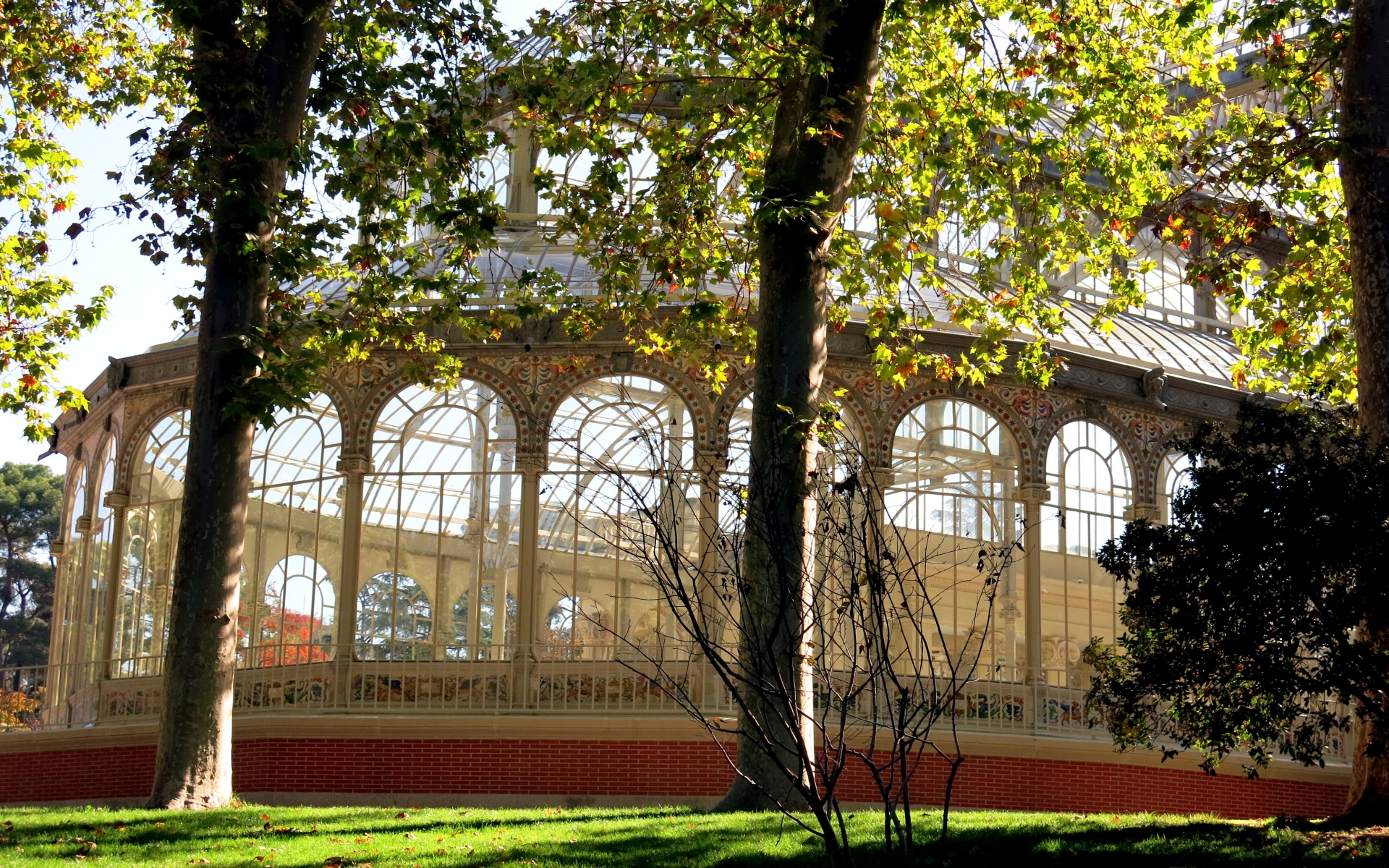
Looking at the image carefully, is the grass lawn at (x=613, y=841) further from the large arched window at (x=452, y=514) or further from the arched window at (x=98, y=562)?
the arched window at (x=98, y=562)

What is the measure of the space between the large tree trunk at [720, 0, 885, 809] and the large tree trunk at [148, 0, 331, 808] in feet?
12.7

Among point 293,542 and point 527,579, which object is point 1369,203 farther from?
point 293,542

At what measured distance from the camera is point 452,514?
1853 cm

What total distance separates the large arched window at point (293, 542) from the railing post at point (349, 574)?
25 centimetres

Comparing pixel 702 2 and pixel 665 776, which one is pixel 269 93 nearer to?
pixel 702 2

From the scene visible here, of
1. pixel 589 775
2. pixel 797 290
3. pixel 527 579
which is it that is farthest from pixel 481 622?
pixel 797 290

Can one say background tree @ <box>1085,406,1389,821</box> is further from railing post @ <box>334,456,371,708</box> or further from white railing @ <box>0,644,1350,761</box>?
railing post @ <box>334,456,371,708</box>

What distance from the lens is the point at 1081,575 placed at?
20.8 metres

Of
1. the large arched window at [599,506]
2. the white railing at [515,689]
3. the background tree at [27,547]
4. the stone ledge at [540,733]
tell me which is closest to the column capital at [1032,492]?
the white railing at [515,689]

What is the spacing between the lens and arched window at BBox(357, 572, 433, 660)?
57.0ft

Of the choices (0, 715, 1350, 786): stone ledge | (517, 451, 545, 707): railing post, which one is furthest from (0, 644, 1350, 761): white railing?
(0, 715, 1350, 786): stone ledge

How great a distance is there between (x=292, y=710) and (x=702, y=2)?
29.0 ft

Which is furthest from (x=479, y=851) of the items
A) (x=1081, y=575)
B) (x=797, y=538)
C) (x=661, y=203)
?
(x=1081, y=575)

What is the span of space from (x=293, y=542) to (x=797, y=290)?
8671mm
